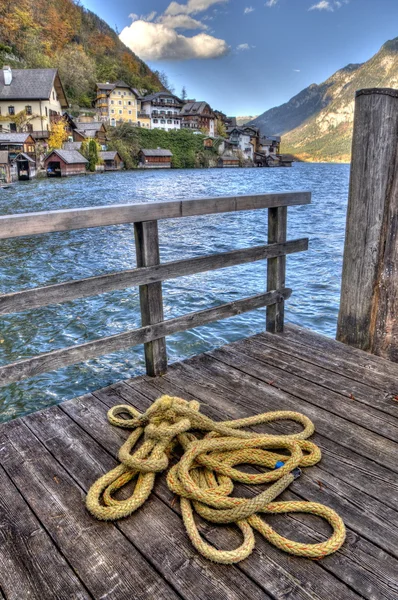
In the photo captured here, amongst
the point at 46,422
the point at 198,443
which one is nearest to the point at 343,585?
the point at 198,443

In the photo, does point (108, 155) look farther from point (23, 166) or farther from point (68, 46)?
point (68, 46)

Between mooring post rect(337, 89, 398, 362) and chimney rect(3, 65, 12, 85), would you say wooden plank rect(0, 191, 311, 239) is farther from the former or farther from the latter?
chimney rect(3, 65, 12, 85)

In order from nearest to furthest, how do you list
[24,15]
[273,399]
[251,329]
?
[273,399], [251,329], [24,15]

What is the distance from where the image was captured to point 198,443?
2.21 meters

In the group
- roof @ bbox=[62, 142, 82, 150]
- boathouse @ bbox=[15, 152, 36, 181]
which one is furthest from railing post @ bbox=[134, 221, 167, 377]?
roof @ bbox=[62, 142, 82, 150]

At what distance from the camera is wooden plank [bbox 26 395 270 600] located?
1.58 metres

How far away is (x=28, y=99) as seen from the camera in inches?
2758

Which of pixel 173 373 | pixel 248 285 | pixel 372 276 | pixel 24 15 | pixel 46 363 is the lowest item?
pixel 248 285

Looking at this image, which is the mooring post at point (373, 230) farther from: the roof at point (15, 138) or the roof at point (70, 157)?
the roof at point (15, 138)

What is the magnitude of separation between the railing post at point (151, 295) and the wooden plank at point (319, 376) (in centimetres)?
76

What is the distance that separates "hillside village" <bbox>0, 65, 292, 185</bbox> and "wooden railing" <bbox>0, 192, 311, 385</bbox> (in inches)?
1773

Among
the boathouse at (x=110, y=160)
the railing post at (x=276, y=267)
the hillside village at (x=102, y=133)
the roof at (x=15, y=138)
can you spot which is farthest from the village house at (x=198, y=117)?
the railing post at (x=276, y=267)

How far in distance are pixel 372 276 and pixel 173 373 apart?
1.63 metres

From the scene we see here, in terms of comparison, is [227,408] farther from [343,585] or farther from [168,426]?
[343,585]
